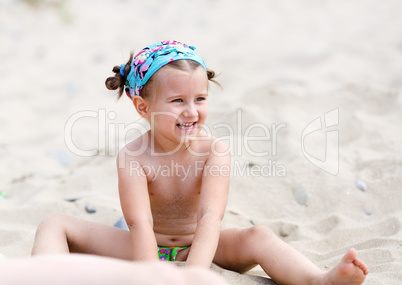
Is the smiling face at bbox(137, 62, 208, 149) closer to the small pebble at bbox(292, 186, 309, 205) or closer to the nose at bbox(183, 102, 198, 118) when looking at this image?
the nose at bbox(183, 102, 198, 118)

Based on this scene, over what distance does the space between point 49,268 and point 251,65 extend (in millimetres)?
4198

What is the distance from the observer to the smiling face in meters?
2.31

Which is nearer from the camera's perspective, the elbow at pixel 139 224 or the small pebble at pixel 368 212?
the elbow at pixel 139 224

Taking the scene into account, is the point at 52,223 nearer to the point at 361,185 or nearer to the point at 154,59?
the point at 154,59

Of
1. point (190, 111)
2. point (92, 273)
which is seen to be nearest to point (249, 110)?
point (190, 111)

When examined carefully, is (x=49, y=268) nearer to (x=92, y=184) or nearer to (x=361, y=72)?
(x=92, y=184)

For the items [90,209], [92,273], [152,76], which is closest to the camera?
[92,273]

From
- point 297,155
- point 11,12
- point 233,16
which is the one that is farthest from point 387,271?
point 11,12

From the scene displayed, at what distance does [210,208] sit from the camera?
2271 mm

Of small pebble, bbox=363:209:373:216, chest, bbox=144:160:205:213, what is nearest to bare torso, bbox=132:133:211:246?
chest, bbox=144:160:205:213

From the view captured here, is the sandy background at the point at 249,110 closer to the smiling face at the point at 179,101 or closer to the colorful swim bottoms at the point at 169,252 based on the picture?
the colorful swim bottoms at the point at 169,252

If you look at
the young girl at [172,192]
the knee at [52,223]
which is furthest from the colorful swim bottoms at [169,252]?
the knee at [52,223]

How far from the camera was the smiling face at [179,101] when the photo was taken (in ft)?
7.59

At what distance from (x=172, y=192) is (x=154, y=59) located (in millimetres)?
642
